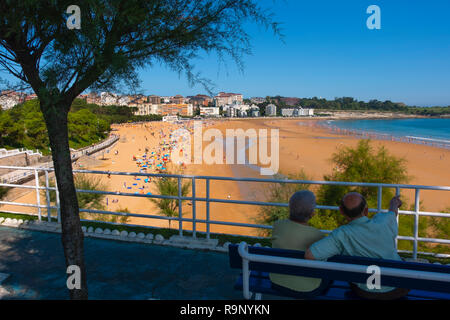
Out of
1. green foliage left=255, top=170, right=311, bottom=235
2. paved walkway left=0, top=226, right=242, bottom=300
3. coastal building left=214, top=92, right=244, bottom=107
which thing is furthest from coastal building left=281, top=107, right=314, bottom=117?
paved walkway left=0, top=226, right=242, bottom=300

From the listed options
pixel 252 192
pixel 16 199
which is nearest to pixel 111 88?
pixel 252 192

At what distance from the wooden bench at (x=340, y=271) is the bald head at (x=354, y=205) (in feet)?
0.98

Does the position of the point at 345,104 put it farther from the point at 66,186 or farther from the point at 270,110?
the point at 66,186

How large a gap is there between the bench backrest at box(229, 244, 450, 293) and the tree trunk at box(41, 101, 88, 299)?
142 centimetres

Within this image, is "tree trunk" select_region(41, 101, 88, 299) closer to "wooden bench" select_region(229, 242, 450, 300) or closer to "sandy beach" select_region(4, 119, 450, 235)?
"wooden bench" select_region(229, 242, 450, 300)

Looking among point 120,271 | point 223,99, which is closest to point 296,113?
point 223,99

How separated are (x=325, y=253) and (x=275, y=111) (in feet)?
538

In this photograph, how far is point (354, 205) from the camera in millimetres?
2303

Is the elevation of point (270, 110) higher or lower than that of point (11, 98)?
higher

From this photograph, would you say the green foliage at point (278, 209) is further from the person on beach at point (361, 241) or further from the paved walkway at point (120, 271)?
the person on beach at point (361, 241)

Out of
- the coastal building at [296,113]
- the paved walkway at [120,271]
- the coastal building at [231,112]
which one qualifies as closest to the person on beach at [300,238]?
the paved walkway at [120,271]

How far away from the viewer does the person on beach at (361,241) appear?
2.25m

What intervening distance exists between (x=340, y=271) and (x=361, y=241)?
33cm
